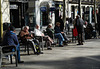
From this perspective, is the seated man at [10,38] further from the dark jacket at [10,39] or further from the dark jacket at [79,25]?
the dark jacket at [79,25]

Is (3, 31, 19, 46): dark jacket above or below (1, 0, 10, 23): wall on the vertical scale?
below

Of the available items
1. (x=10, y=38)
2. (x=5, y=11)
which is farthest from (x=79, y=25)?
(x=5, y=11)

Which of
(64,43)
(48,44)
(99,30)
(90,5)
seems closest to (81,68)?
(48,44)

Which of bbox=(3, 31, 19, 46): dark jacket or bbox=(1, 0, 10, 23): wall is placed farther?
bbox=(1, 0, 10, 23): wall

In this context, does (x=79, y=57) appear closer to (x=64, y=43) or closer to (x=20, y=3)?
(x=64, y=43)

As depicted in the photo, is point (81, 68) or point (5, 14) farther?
point (5, 14)

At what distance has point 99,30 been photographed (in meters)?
24.5

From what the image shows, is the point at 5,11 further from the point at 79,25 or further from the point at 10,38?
the point at 10,38

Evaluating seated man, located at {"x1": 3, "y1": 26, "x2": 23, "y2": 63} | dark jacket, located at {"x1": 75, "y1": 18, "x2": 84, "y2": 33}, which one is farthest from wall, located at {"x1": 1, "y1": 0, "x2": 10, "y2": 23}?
seated man, located at {"x1": 3, "y1": 26, "x2": 23, "y2": 63}

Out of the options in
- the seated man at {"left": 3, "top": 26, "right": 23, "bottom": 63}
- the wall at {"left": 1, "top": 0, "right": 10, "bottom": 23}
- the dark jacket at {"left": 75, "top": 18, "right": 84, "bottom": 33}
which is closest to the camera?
the seated man at {"left": 3, "top": 26, "right": 23, "bottom": 63}

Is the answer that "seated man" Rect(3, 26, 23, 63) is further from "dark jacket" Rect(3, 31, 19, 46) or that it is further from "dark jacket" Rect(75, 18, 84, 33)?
"dark jacket" Rect(75, 18, 84, 33)

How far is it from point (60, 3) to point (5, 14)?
1197 centimetres

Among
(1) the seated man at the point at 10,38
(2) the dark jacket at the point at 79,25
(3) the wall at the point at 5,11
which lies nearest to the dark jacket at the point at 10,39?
(1) the seated man at the point at 10,38

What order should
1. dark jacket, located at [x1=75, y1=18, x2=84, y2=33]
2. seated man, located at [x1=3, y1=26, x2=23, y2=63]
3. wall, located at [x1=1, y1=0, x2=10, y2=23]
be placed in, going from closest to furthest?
seated man, located at [x1=3, y1=26, x2=23, y2=63] < dark jacket, located at [x1=75, y1=18, x2=84, y2=33] < wall, located at [x1=1, y1=0, x2=10, y2=23]
